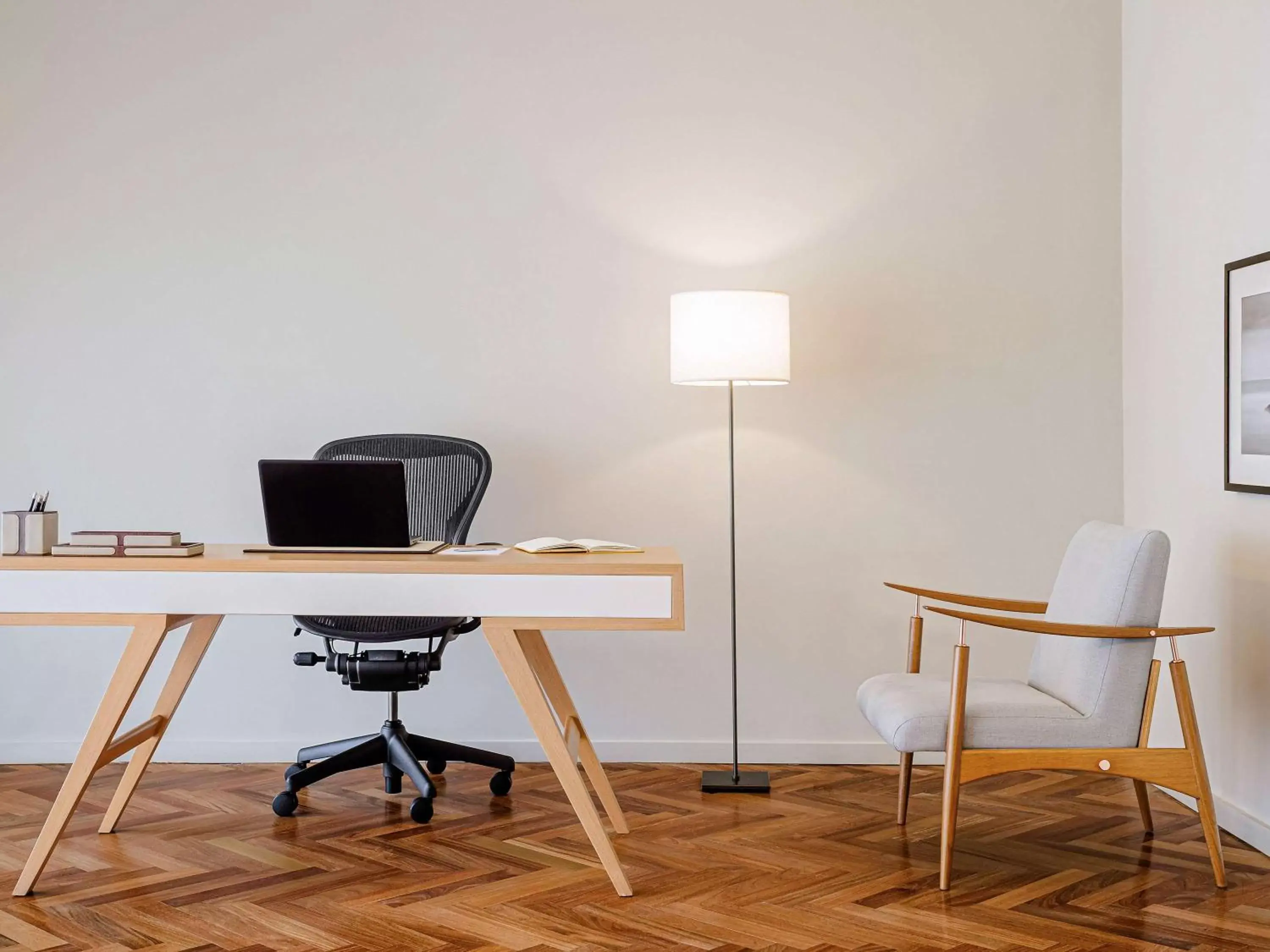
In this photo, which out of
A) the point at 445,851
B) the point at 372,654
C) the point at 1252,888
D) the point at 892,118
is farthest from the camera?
the point at 892,118

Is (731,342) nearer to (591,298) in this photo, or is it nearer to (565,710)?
(591,298)

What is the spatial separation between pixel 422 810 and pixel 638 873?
2.42 ft

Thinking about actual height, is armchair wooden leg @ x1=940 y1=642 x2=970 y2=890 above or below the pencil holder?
below

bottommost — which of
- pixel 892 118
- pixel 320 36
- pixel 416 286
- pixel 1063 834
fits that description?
pixel 1063 834

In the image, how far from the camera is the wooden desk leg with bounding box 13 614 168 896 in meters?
2.79

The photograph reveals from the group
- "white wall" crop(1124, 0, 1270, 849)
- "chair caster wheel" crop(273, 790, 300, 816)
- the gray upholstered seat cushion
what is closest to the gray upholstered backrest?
the gray upholstered seat cushion

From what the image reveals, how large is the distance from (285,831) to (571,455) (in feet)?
5.16

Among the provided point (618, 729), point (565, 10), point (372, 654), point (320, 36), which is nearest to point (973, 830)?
point (618, 729)

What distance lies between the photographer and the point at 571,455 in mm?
4207

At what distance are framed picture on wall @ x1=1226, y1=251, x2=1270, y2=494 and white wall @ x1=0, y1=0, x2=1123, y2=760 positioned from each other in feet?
2.73

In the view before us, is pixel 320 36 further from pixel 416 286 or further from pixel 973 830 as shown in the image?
pixel 973 830

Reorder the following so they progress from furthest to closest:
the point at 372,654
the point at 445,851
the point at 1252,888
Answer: the point at 372,654
the point at 445,851
the point at 1252,888

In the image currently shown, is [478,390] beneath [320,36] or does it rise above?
beneath

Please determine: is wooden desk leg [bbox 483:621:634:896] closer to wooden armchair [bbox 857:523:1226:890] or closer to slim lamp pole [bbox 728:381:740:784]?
wooden armchair [bbox 857:523:1226:890]
